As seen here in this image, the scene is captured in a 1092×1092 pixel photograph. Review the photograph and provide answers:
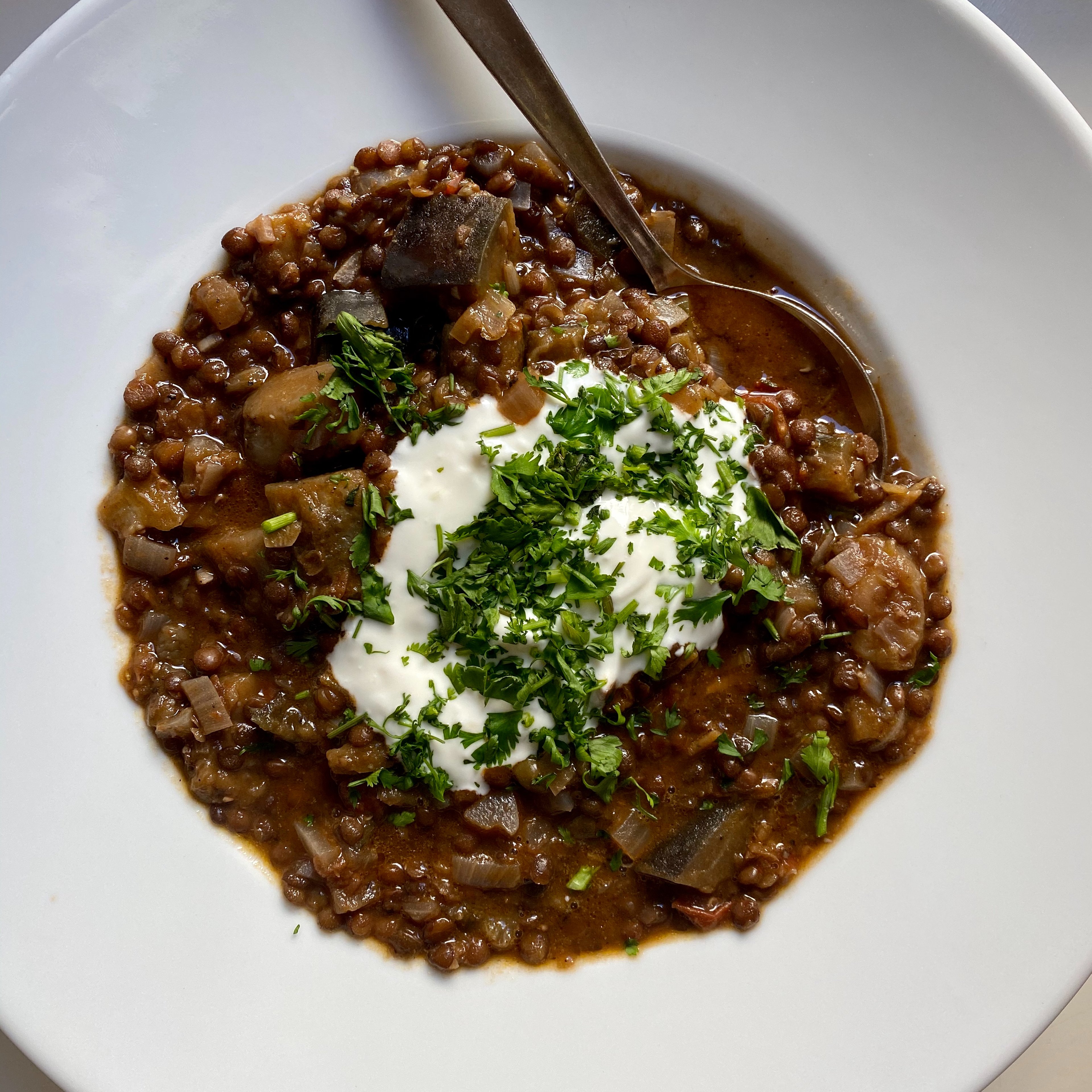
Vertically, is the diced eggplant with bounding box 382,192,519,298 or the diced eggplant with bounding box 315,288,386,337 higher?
the diced eggplant with bounding box 382,192,519,298

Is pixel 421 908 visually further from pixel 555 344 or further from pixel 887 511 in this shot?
pixel 887 511

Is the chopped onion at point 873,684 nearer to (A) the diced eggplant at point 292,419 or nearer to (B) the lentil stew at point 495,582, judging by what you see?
(B) the lentil stew at point 495,582

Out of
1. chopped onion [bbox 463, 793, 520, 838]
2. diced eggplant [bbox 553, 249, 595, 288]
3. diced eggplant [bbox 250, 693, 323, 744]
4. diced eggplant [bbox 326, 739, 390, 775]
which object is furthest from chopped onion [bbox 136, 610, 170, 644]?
diced eggplant [bbox 553, 249, 595, 288]

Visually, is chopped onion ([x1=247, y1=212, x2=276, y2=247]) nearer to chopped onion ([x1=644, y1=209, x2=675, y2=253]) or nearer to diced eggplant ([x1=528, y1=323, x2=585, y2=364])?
diced eggplant ([x1=528, y1=323, x2=585, y2=364])

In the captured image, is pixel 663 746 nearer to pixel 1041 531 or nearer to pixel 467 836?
pixel 467 836

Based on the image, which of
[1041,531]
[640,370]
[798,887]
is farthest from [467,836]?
[1041,531]
